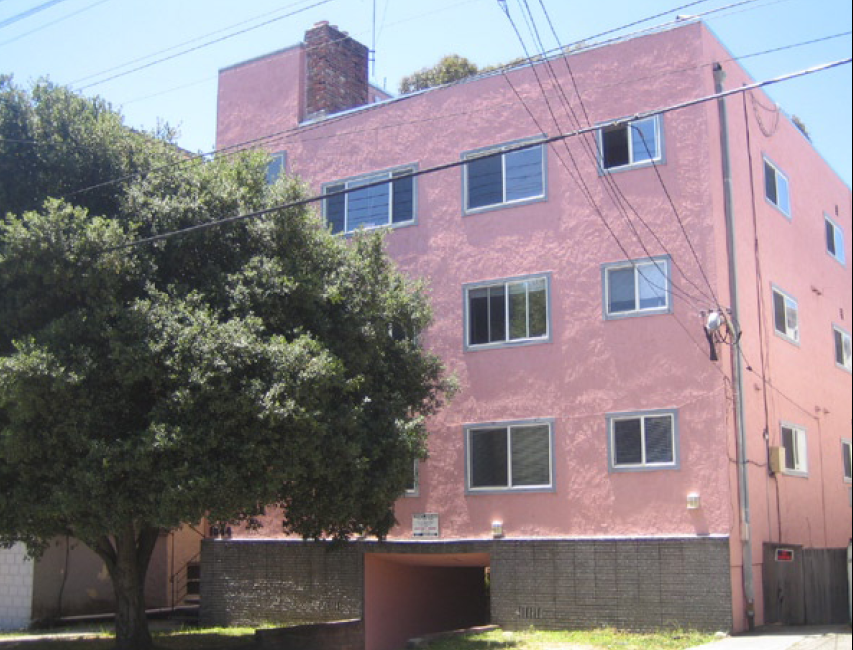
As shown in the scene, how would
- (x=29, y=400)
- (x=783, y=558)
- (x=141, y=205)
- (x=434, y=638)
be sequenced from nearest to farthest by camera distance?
(x=29, y=400), (x=141, y=205), (x=434, y=638), (x=783, y=558)

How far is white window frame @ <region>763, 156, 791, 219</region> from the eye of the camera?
74.2 feet

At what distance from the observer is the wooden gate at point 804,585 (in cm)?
1948

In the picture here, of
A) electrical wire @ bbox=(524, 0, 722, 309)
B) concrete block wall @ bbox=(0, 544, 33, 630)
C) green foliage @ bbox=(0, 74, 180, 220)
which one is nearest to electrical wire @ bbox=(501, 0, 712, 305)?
electrical wire @ bbox=(524, 0, 722, 309)

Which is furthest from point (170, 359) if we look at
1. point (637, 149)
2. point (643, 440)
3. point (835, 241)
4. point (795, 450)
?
point (835, 241)

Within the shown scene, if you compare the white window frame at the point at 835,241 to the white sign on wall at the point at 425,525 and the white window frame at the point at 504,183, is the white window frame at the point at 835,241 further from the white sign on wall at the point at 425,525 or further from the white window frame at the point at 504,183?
the white sign on wall at the point at 425,525

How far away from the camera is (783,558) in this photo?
19.8 metres

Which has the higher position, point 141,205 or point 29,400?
point 141,205

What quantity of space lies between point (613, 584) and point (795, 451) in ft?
20.2

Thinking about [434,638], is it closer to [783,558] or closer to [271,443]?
[271,443]

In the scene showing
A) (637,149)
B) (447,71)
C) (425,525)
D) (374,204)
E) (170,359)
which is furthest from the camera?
(447,71)

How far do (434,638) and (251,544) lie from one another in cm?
643

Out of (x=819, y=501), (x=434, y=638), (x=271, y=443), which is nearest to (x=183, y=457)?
(x=271, y=443)

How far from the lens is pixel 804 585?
2075 centimetres

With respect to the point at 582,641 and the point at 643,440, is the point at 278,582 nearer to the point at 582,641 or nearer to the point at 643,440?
the point at 582,641
